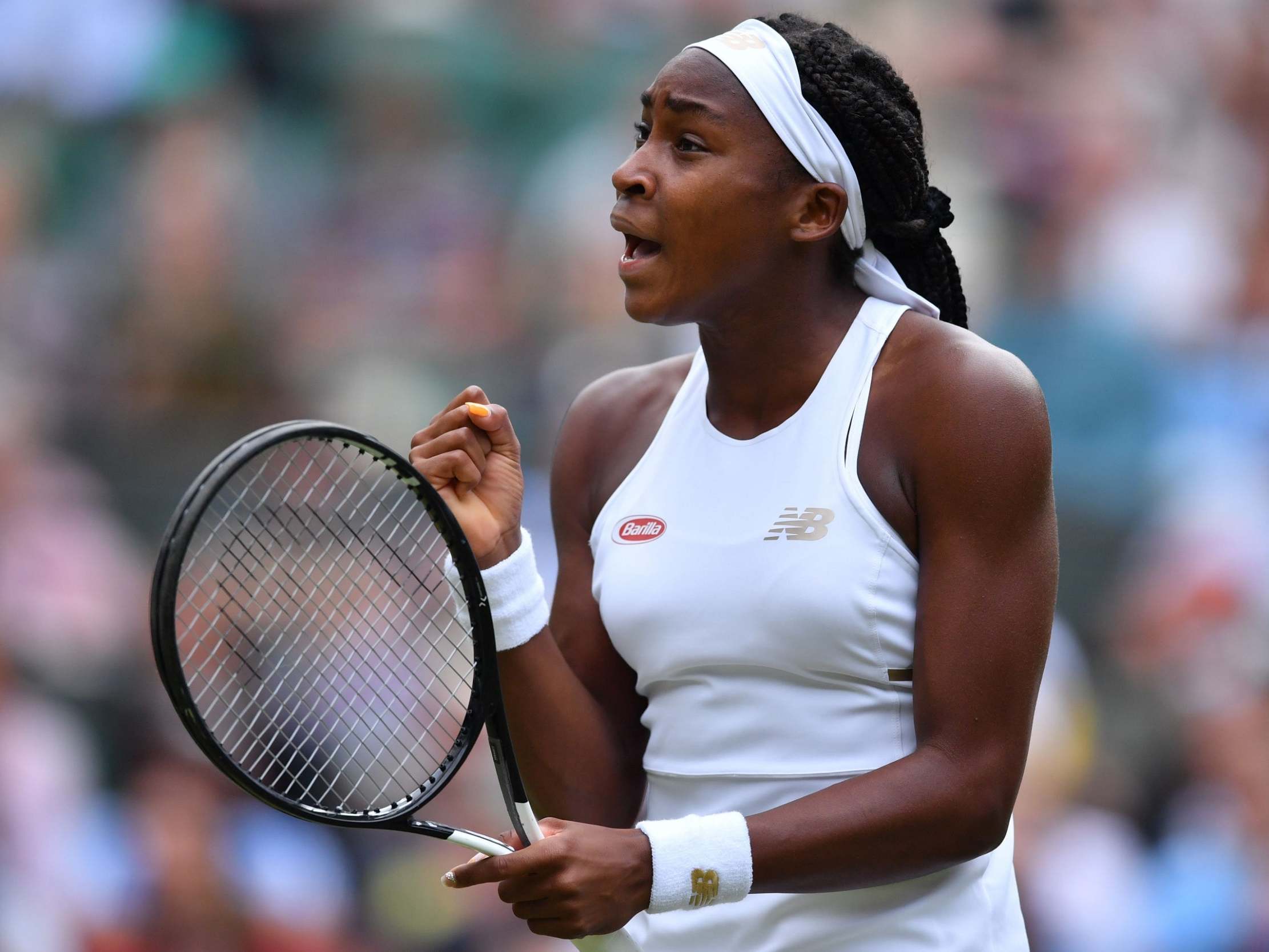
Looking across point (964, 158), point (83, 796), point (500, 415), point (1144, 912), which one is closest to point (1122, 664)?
point (1144, 912)

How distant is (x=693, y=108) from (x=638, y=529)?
0.57 meters

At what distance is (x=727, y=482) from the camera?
2365 millimetres

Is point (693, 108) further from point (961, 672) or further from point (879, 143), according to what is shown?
point (961, 672)

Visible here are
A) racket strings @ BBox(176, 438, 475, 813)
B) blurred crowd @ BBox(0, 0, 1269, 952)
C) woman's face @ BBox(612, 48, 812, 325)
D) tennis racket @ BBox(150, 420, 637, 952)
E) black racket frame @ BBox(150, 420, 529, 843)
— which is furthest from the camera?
blurred crowd @ BBox(0, 0, 1269, 952)

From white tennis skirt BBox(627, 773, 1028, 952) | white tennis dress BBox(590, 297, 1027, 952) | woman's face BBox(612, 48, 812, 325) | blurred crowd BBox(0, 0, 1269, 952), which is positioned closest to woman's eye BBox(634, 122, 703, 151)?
woman's face BBox(612, 48, 812, 325)

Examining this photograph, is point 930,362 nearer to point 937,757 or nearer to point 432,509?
point 937,757

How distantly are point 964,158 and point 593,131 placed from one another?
159 cm

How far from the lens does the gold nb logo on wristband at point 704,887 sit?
2.09 metres

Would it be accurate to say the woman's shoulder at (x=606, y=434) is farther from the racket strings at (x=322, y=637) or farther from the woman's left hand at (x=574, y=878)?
the racket strings at (x=322, y=637)

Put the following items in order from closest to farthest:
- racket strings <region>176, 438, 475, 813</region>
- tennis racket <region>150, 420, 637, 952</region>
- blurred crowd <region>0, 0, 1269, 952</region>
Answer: tennis racket <region>150, 420, 637, 952</region> < racket strings <region>176, 438, 475, 813</region> < blurred crowd <region>0, 0, 1269, 952</region>

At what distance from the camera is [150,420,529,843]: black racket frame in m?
1.92

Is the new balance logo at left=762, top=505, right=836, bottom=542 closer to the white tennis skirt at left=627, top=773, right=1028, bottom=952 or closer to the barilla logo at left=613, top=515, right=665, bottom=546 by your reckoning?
the barilla logo at left=613, top=515, right=665, bottom=546

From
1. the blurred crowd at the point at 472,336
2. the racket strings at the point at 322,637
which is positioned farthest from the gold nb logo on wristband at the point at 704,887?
the blurred crowd at the point at 472,336

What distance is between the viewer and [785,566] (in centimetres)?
222
